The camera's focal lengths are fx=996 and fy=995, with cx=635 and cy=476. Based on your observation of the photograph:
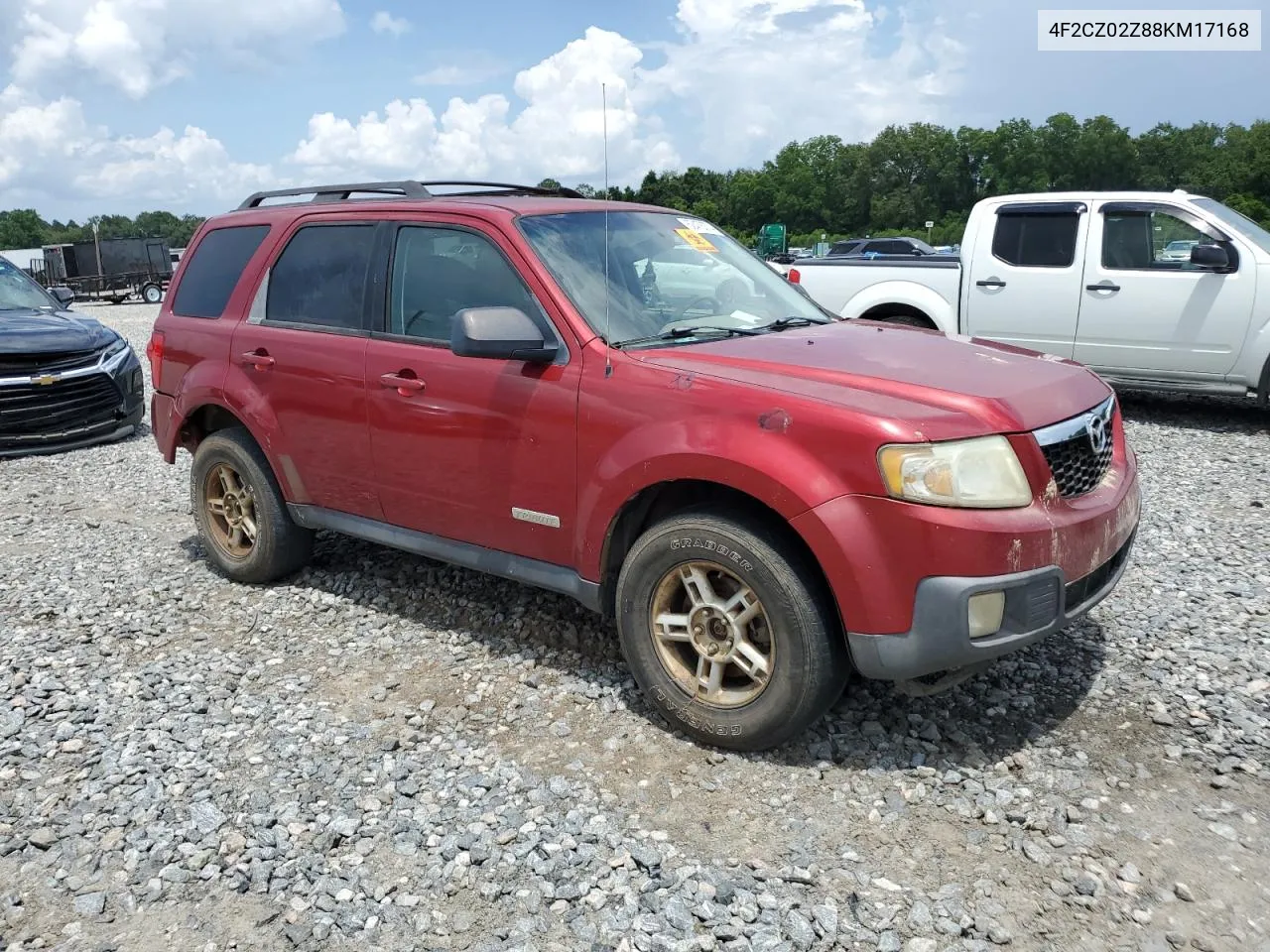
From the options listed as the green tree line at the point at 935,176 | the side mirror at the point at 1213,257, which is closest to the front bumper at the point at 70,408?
the side mirror at the point at 1213,257

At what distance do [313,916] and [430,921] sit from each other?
333 mm

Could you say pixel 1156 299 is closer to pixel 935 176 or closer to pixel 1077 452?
pixel 1077 452

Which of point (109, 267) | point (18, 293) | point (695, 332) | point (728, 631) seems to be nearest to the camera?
point (728, 631)

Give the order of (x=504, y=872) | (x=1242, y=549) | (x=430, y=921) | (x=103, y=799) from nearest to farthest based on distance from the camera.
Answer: (x=430, y=921)
(x=504, y=872)
(x=103, y=799)
(x=1242, y=549)

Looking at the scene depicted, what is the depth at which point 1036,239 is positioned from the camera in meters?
9.07

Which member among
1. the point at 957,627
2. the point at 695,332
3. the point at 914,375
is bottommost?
the point at 957,627

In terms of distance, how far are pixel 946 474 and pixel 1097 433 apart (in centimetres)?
89

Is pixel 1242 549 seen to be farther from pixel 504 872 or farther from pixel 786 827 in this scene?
pixel 504 872

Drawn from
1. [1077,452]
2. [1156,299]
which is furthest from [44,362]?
[1156,299]

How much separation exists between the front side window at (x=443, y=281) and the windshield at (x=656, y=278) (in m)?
0.19

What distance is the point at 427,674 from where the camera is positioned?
423cm

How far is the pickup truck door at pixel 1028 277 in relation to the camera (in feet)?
29.1

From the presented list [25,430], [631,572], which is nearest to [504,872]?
[631,572]

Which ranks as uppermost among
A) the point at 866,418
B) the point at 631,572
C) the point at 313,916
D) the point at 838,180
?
the point at 838,180
